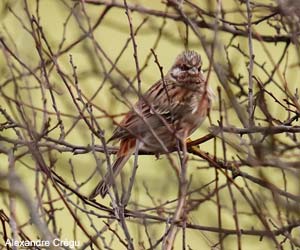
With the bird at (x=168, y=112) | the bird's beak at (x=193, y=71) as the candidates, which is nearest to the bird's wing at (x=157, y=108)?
the bird at (x=168, y=112)

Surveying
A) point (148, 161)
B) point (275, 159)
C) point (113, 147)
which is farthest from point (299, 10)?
point (148, 161)

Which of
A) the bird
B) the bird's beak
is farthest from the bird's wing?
the bird's beak

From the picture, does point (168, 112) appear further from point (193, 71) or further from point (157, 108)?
point (193, 71)

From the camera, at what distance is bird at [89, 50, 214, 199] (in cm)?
545

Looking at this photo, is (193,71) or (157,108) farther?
(193,71)

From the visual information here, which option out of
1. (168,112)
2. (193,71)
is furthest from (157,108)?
(193,71)

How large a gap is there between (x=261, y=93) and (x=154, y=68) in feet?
18.2

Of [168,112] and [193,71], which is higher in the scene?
[193,71]

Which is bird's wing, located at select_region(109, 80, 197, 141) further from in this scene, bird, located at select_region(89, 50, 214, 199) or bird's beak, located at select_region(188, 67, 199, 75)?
bird's beak, located at select_region(188, 67, 199, 75)

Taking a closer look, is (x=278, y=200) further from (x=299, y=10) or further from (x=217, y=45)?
(x=299, y=10)

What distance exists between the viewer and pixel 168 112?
602 cm

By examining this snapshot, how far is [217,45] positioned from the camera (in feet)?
11.5

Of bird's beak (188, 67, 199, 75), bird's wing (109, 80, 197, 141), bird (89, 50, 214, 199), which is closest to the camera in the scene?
bird (89, 50, 214, 199)

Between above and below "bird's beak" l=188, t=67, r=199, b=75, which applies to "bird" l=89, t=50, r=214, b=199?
below
